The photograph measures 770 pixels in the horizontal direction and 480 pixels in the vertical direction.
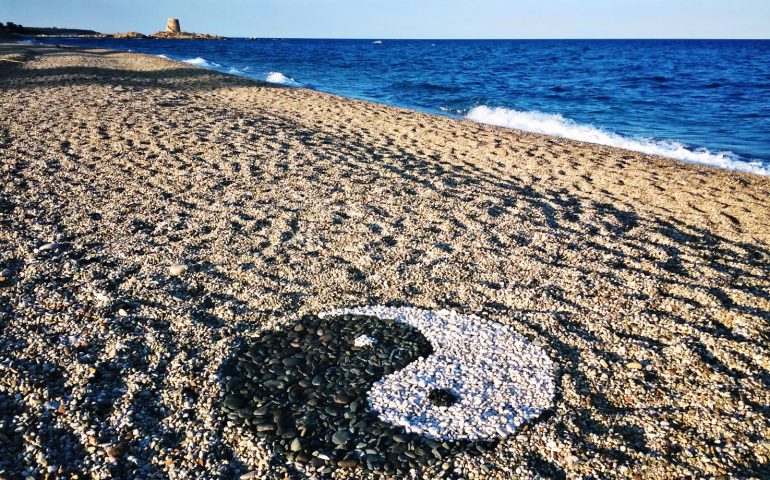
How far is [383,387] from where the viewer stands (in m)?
3.20

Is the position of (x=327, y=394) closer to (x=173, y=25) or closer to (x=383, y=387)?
(x=383, y=387)

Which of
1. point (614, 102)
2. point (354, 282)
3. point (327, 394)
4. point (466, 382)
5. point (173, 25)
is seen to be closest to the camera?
point (327, 394)

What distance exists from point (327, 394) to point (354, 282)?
4.76 ft

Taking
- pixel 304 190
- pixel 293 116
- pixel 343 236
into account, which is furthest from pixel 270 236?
pixel 293 116

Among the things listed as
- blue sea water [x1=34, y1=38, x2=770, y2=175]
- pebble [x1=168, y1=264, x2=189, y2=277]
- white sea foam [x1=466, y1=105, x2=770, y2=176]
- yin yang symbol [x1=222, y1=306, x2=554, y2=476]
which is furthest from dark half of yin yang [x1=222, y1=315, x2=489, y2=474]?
blue sea water [x1=34, y1=38, x2=770, y2=175]

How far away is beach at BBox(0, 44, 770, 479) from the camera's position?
273cm

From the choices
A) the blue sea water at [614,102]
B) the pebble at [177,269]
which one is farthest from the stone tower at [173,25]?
the pebble at [177,269]

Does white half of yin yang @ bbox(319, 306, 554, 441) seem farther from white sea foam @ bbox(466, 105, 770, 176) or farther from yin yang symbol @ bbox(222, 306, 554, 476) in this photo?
white sea foam @ bbox(466, 105, 770, 176)

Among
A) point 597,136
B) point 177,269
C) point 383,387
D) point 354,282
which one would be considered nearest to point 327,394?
point 383,387

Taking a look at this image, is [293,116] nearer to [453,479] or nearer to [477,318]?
[477,318]

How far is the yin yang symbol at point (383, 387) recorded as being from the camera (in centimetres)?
273

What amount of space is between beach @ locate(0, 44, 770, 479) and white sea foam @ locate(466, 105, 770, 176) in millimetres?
1466

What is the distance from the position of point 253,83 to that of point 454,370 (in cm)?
1654

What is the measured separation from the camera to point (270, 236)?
5.24 meters
